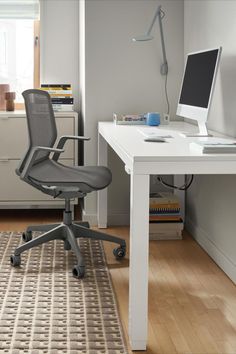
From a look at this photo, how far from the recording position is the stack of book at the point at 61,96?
499 centimetres

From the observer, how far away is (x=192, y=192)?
14.9 feet

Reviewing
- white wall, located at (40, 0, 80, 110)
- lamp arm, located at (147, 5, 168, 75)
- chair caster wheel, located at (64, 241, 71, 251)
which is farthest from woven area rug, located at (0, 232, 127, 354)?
white wall, located at (40, 0, 80, 110)

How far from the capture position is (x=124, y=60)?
15.3 feet

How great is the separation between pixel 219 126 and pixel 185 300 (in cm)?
107

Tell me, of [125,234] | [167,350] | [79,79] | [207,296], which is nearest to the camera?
[167,350]

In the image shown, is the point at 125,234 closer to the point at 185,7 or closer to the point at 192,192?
the point at 192,192

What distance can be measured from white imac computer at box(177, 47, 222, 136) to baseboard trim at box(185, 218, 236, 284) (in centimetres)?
71

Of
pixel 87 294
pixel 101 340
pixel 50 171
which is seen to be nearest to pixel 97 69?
pixel 50 171

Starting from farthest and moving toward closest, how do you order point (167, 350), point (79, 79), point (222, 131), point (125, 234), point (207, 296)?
point (79, 79) → point (125, 234) → point (222, 131) → point (207, 296) → point (167, 350)

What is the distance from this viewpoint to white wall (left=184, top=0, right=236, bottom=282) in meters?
3.54

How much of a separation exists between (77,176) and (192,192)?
41.0 inches

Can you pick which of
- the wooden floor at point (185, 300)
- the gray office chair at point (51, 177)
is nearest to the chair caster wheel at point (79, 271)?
the gray office chair at point (51, 177)

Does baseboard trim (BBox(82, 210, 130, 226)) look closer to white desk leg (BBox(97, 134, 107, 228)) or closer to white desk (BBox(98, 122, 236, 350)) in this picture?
white desk leg (BBox(97, 134, 107, 228))

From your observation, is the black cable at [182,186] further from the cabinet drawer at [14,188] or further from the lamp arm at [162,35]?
the lamp arm at [162,35]
